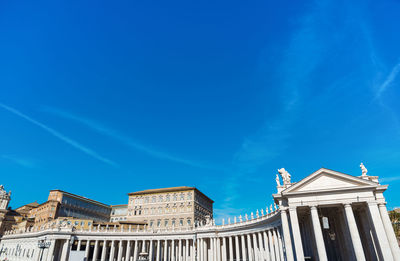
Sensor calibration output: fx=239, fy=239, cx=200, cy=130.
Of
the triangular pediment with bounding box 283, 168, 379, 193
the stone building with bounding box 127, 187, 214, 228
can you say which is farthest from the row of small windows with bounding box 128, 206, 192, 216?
the triangular pediment with bounding box 283, 168, 379, 193

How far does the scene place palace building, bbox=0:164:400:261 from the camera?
→ 89.1 feet

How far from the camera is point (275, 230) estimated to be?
37.8m

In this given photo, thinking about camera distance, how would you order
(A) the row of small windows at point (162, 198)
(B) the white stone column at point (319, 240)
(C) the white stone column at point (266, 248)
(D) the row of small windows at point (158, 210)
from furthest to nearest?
(A) the row of small windows at point (162, 198)
(D) the row of small windows at point (158, 210)
(C) the white stone column at point (266, 248)
(B) the white stone column at point (319, 240)

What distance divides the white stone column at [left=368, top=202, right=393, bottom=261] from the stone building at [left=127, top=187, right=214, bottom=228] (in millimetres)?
49926

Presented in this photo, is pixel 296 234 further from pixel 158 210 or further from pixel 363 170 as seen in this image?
pixel 158 210

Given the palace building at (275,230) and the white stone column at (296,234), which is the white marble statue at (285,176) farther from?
the white stone column at (296,234)

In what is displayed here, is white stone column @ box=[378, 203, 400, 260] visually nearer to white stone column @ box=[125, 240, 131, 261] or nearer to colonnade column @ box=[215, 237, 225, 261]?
colonnade column @ box=[215, 237, 225, 261]

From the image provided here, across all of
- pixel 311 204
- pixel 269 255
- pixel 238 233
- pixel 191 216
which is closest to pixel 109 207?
pixel 191 216

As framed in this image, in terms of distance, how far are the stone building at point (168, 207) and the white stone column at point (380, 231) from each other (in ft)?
164

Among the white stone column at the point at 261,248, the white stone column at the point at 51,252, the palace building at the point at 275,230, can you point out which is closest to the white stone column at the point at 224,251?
the palace building at the point at 275,230

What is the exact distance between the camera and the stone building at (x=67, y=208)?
246 feet

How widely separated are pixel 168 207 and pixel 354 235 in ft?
188

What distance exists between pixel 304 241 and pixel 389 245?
13.3 meters

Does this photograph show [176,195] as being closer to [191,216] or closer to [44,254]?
[191,216]
